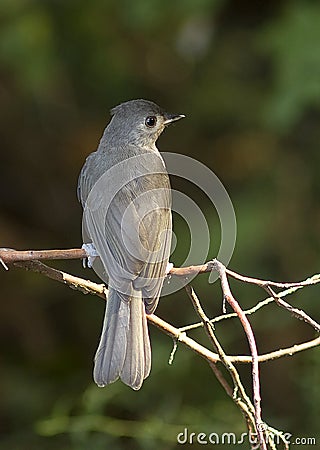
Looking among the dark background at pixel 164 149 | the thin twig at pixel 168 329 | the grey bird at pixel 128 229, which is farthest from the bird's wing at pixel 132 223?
the dark background at pixel 164 149

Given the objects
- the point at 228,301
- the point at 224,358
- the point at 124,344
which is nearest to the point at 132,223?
the point at 124,344

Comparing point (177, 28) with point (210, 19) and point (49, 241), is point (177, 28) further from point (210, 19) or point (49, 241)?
point (49, 241)

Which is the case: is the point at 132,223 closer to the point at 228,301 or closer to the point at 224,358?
the point at 224,358

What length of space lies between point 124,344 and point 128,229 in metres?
0.45

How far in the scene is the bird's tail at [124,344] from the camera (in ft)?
8.13

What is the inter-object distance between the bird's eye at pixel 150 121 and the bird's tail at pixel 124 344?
3.47 ft

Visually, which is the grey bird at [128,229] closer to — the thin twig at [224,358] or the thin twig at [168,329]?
the thin twig at [168,329]

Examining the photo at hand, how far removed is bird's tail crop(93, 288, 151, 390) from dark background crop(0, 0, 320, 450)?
1.46 meters

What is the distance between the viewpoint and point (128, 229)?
2.90 meters

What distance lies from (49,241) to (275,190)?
157 centimetres

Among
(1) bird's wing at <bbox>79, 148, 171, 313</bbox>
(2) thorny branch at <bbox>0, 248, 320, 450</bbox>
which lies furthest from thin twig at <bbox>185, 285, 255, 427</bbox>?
(1) bird's wing at <bbox>79, 148, 171, 313</bbox>

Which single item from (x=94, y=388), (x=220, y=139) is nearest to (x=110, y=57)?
(x=220, y=139)

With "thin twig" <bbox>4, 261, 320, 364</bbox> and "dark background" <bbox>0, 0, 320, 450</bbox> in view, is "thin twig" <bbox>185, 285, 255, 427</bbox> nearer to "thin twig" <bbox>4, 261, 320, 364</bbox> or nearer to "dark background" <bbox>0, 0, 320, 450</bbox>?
"thin twig" <bbox>4, 261, 320, 364</bbox>

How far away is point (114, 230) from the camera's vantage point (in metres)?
2.92
